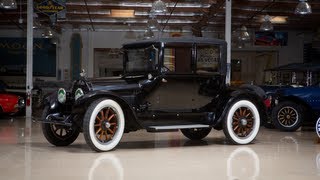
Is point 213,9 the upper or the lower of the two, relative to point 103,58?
upper

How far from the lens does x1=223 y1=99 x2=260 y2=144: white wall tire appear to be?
23.7ft

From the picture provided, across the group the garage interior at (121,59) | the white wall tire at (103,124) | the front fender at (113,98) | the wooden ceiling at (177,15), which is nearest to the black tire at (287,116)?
the garage interior at (121,59)

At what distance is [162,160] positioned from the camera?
583 cm

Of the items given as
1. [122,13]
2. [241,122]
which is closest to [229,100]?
[241,122]

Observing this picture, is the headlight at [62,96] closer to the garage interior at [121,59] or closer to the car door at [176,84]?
the garage interior at [121,59]

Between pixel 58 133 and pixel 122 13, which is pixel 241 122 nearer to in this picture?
pixel 58 133

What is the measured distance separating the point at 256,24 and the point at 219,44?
11.5 m

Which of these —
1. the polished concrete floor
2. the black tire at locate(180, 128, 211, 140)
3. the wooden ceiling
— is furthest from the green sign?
the black tire at locate(180, 128, 211, 140)

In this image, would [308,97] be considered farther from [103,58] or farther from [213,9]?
[103,58]

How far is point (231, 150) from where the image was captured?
267 inches

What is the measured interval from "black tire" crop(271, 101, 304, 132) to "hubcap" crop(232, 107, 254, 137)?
274cm

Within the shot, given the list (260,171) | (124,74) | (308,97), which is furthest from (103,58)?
(260,171)

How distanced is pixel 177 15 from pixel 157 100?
33.7 ft

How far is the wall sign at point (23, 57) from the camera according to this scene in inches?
771
